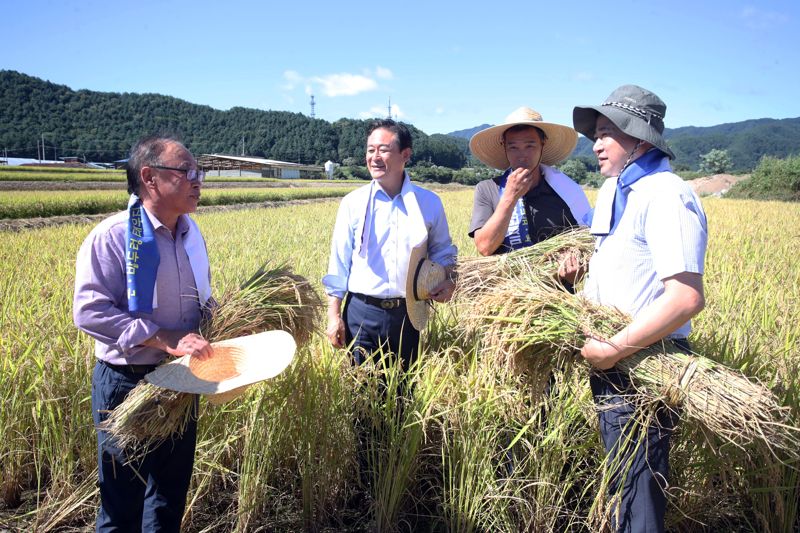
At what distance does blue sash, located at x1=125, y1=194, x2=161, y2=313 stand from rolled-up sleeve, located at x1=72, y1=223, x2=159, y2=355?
4 cm

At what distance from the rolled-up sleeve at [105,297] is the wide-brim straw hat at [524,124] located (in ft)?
5.55

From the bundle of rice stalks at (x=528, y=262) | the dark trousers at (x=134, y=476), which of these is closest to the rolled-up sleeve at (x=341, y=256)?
the bundle of rice stalks at (x=528, y=262)

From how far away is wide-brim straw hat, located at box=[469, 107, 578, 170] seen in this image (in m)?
2.48

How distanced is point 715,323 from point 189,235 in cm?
A: 326

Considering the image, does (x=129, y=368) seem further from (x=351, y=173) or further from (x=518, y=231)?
(x=351, y=173)

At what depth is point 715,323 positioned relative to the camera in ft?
11.3

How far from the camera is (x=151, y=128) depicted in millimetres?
78188

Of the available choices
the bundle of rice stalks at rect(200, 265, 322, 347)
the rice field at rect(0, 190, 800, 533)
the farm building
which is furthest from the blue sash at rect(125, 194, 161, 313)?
the farm building

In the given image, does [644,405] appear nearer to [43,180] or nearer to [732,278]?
[732,278]

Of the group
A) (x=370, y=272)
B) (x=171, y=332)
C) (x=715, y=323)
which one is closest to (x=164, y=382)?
(x=171, y=332)

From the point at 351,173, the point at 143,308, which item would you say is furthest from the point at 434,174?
the point at 143,308

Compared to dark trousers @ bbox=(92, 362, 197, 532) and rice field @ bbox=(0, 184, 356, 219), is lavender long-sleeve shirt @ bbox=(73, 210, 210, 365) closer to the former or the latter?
dark trousers @ bbox=(92, 362, 197, 532)

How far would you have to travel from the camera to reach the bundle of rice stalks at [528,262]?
7.30 ft

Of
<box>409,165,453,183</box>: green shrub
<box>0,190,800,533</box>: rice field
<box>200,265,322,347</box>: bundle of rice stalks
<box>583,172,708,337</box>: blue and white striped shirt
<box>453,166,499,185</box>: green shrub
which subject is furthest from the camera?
<box>453,166,499,185</box>: green shrub
